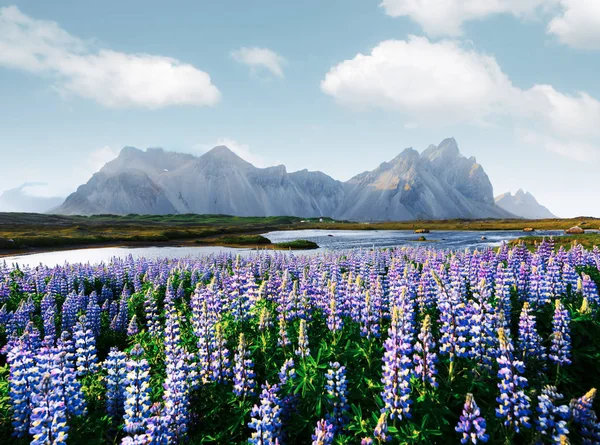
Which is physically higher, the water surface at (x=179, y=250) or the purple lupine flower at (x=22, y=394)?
the purple lupine flower at (x=22, y=394)

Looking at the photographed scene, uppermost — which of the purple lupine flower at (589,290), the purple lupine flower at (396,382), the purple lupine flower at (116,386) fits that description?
the purple lupine flower at (589,290)

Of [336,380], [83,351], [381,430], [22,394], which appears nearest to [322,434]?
[381,430]

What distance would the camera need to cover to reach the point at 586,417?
15.3ft

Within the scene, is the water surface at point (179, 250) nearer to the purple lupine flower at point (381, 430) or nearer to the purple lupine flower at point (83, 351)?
the purple lupine flower at point (83, 351)

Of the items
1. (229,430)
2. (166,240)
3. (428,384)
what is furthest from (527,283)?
(166,240)

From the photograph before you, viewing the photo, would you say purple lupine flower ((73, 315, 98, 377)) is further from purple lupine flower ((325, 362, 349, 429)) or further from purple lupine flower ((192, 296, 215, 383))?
purple lupine flower ((325, 362, 349, 429))

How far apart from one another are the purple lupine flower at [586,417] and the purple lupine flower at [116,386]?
6689mm

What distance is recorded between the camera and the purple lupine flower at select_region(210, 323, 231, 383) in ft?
21.4

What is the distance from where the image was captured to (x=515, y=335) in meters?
8.55

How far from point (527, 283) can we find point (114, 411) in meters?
11.1

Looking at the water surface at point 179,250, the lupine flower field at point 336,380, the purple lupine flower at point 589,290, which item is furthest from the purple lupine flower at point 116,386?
the water surface at point 179,250

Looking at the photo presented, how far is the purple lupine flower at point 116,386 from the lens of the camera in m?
5.97

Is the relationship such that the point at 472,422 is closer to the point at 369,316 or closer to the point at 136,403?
the point at 369,316

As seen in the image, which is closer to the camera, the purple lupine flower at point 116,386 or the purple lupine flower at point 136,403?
the purple lupine flower at point 136,403
